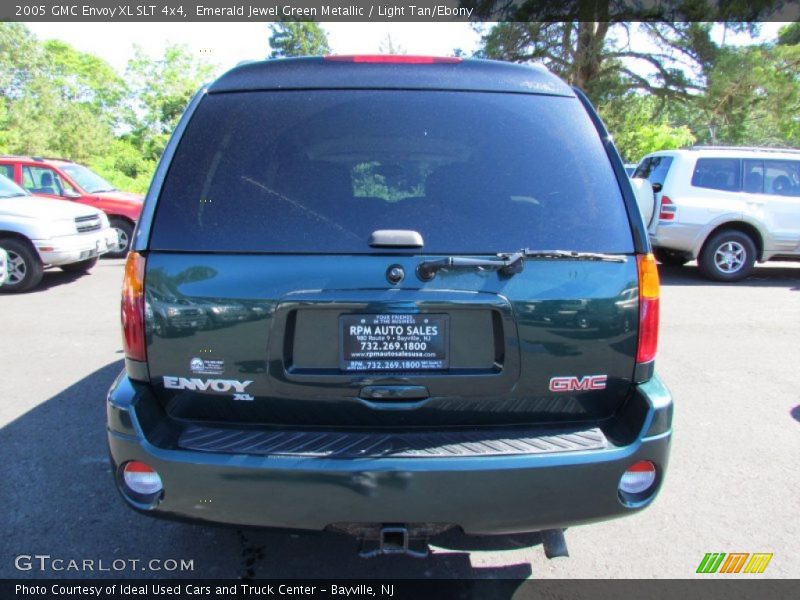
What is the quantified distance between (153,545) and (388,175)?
1.96 meters

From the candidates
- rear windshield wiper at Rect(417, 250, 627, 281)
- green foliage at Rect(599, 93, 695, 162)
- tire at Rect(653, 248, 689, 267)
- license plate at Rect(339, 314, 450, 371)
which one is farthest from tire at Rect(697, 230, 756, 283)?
green foliage at Rect(599, 93, 695, 162)

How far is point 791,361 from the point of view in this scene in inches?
214

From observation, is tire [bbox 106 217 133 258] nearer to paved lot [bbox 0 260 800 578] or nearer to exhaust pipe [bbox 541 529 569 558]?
paved lot [bbox 0 260 800 578]

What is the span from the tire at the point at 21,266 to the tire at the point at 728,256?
9868mm

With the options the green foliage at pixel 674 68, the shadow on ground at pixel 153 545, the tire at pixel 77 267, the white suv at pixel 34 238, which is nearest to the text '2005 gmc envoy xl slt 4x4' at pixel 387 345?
the shadow on ground at pixel 153 545

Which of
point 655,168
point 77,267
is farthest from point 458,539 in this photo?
point 77,267

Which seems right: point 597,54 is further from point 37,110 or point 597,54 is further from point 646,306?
point 37,110

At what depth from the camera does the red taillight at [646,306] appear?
2072 mm

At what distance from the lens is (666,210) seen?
29.7 ft

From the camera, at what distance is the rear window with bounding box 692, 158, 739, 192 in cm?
905

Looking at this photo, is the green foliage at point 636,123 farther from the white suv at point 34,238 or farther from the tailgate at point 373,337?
the tailgate at point 373,337

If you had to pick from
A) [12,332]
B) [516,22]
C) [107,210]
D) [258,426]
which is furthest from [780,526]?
[516,22]

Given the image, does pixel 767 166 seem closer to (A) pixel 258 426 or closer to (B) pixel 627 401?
(B) pixel 627 401

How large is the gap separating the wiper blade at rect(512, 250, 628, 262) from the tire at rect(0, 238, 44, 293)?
8105 mm
